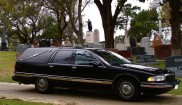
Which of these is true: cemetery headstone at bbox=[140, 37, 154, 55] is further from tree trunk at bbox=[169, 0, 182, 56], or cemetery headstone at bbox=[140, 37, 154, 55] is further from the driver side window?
the driver side window

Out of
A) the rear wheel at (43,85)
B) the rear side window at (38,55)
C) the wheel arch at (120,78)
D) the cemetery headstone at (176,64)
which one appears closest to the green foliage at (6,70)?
the rear side window at (38,55)

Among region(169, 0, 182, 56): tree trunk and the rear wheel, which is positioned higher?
region(169, 0, 182, 56): tree trunk

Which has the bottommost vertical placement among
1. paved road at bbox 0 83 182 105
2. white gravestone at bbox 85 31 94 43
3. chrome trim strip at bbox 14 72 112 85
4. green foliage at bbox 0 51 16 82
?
paved road at bbox 0 83 182 105

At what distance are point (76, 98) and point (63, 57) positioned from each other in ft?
5.01

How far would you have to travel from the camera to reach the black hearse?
11.1 meters

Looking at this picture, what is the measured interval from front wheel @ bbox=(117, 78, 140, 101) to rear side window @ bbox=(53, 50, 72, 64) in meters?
2.12

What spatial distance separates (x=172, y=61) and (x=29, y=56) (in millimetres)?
6470

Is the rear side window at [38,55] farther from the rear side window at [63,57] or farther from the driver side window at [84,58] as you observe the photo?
the driver side window at [84,58]

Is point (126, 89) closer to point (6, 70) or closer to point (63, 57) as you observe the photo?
point (63, 57)

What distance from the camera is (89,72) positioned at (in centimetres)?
1200

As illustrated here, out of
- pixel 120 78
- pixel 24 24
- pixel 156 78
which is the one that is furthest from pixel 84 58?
pixel 24 24

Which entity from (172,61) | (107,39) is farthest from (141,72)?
(107,39)

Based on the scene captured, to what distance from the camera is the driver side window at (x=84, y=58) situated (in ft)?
39.8

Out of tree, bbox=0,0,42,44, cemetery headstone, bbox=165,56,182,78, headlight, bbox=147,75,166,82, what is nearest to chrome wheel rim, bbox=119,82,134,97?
headlight, bbox=147,75,166,82
